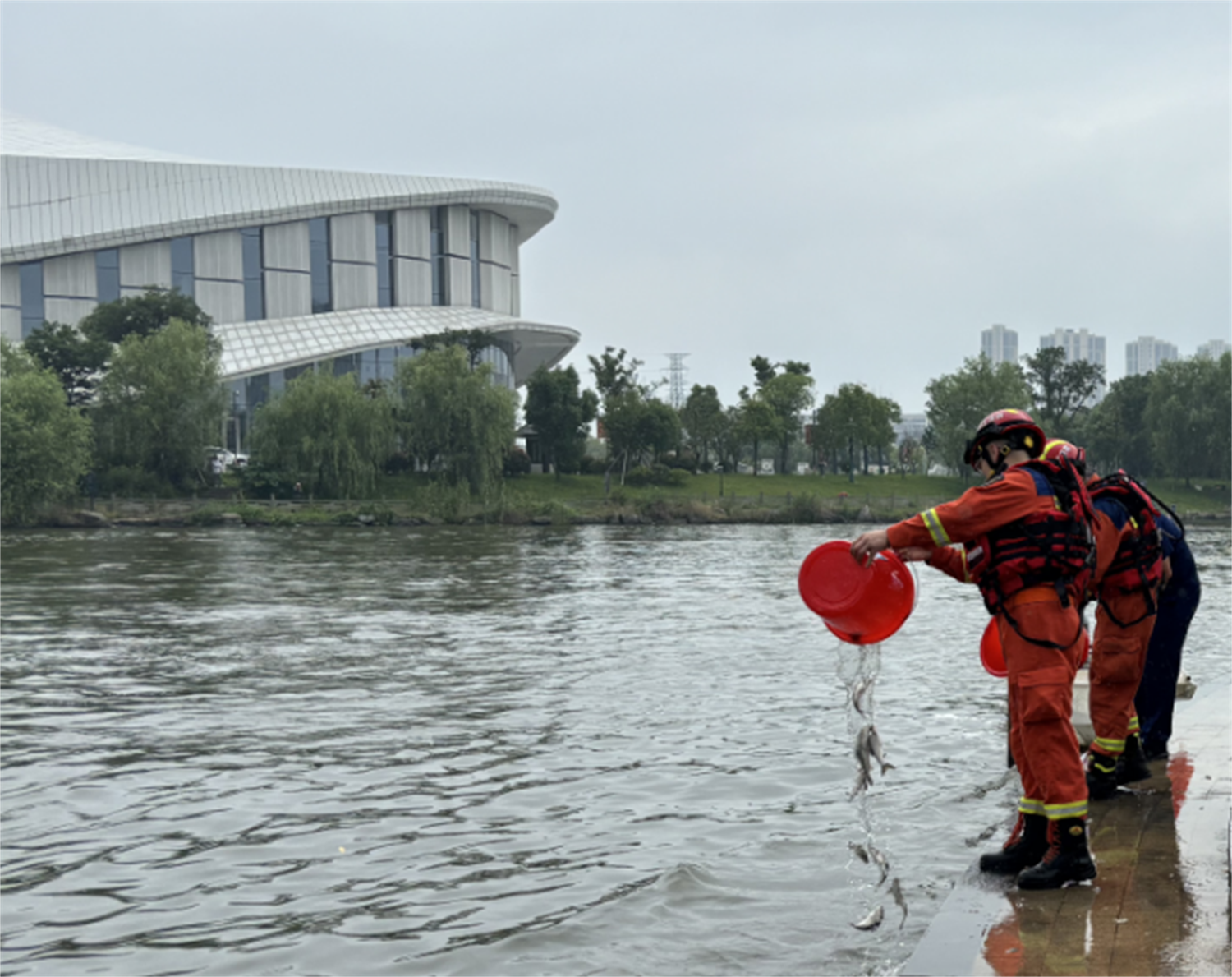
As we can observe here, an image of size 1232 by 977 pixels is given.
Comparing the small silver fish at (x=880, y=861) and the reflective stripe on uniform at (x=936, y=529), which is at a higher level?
the reflective stripe on uniform at (x=936, y=529)

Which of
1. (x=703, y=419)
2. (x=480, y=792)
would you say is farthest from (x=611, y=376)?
(x=480, y=792)

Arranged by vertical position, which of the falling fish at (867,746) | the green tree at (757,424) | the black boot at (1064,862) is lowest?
the black boot at (1064,862)

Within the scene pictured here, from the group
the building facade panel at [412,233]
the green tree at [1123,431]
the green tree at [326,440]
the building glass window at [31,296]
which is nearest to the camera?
the green tree at [326,440]

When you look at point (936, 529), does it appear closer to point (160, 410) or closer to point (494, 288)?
point (160, 410)

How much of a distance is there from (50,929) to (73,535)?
147 feet

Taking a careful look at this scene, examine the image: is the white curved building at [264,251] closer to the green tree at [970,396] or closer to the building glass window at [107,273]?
the building glass window at [107,273]

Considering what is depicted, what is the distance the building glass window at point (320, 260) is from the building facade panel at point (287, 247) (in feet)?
2.55

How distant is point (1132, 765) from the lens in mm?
7281

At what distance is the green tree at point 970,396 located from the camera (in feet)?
285

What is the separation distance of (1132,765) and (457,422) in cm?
5643

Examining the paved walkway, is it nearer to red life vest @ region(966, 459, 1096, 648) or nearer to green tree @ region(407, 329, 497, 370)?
red life vest @ region(966, 459, 1096, 648)

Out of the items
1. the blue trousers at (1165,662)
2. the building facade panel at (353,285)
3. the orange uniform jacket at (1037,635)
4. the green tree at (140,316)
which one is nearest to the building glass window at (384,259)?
the building facade panel at (353,285)

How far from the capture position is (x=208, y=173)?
94.0m

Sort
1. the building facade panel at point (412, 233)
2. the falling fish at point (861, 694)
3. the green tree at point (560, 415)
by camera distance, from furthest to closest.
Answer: the building facade panel at point (412, 233) < the green tree at point (560, 415) < the falling fish at point (861, 694)
